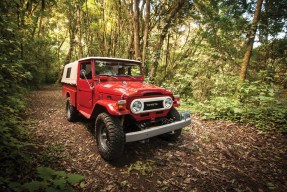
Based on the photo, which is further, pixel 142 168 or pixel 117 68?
pixel 117 68

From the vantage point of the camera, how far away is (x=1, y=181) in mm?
2318

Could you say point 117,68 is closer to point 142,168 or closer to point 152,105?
point 152,105

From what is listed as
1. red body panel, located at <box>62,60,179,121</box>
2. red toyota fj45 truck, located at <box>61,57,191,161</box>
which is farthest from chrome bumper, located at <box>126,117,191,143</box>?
red body panel, located at <box>62,60,179,121</box>

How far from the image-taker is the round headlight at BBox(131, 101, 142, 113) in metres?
3.61

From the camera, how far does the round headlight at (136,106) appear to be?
11.8 ft

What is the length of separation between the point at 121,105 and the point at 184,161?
5.67ft

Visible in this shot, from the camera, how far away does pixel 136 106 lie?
11.9 ft

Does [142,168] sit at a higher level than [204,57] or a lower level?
lower

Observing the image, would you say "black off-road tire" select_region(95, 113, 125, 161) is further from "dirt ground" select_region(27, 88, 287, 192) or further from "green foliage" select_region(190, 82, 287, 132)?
"green foliage" select_region(190, 82, 287, 132)

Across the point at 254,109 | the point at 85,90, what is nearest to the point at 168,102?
the point at 85,90

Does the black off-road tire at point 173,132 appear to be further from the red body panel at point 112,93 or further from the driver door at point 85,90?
the driver door at point 85,90

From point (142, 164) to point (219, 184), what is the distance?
54.9 inches

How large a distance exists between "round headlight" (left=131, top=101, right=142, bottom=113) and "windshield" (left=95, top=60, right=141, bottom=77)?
157cm

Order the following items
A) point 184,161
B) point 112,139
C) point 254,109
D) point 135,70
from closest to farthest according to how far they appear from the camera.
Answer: point 112,139 < point 184,161 < point 135,70 < point 254,109
